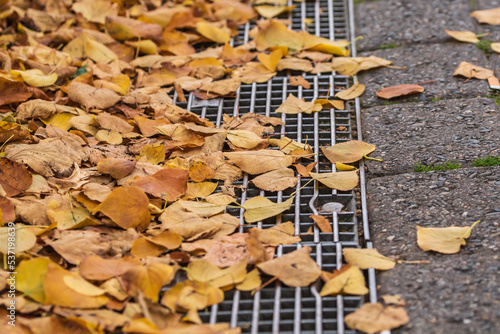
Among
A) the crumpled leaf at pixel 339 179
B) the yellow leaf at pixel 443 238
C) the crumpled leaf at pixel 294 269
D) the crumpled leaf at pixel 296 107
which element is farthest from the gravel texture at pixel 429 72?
the crumpled leaf at pixel 294 269

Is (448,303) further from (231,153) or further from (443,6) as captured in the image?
(443,6)

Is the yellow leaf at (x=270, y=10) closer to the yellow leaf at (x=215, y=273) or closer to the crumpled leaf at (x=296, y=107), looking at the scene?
the crumpled leaf at (x=296, y=107)

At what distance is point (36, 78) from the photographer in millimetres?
1949

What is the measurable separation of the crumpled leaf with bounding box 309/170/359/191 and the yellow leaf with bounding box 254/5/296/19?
1276mm

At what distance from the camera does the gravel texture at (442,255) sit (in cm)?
115

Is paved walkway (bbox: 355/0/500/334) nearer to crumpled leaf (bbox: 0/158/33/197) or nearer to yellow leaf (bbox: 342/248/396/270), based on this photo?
yellow leaf (bbox: 342/248/396/270)

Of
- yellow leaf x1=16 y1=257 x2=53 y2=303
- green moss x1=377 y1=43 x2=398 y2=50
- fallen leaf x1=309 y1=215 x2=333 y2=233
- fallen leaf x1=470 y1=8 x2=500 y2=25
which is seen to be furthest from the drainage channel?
fallen leaf x1=470 y1=8 x2=500 y2=25

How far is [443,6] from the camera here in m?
2.60

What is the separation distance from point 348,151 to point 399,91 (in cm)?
43

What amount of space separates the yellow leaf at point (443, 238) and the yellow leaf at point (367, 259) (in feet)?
0.35

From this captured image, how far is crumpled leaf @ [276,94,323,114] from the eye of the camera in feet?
6.37

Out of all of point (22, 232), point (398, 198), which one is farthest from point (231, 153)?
point (22, 232)

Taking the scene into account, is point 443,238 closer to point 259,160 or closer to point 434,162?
point 434,162

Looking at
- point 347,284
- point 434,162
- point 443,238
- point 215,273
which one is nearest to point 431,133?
point 434,162
